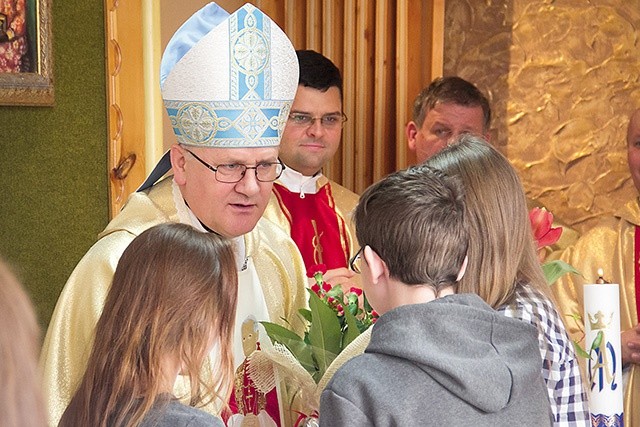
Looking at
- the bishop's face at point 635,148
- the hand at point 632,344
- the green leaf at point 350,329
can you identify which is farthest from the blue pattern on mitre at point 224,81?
the bishop's face at point 635,148

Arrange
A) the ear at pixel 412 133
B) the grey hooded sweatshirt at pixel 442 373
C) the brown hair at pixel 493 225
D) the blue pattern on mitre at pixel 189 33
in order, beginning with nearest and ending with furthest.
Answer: the grey hooded sweatshirt at pixel 442 373 → the brown hair at pixel 493 225 → the blue pattern on mitre at pixel 189 33 → the ear at pixel 412 133

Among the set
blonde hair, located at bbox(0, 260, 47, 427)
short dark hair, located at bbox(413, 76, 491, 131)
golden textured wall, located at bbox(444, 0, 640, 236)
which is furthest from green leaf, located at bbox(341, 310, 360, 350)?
golden textured wall, located at bbox(444, 0, 640, 236)

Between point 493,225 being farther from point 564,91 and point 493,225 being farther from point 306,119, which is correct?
point 564,91

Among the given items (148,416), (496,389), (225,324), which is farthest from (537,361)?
(148,416)

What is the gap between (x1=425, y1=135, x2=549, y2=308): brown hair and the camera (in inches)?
82.0

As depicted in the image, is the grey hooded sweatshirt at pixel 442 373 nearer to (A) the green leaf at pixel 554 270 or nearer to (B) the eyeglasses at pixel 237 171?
(A) the green leaf at pixel 554 270

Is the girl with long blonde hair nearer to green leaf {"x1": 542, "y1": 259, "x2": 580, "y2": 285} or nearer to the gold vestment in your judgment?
green leaf {"x1": 542, "y1": 259, "x2": 580, "y2": 285}

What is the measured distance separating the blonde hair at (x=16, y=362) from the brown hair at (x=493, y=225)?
1048 millimetres

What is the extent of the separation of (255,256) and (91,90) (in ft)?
4.15

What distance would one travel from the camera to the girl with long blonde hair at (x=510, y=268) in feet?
6.85

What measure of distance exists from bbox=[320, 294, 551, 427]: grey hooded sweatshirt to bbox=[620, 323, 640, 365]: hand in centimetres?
159

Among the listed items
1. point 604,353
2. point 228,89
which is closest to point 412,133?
point 228,89

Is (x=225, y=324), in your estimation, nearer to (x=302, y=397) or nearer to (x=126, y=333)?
(x=126, y=333)

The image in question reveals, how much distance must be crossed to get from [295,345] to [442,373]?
0.60 m
